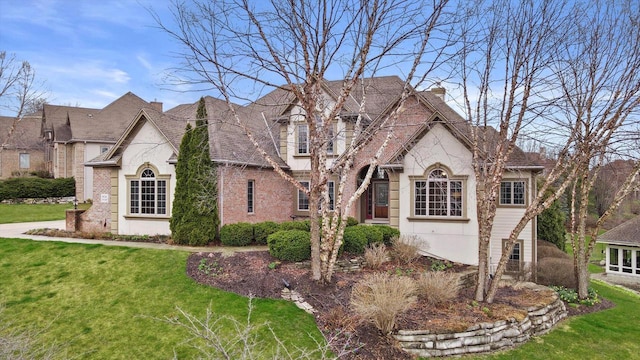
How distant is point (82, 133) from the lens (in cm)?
3278

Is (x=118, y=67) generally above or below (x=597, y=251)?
above

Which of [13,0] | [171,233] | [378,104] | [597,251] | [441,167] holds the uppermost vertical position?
[13,0]

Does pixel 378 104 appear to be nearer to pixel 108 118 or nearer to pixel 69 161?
pixel 108 118

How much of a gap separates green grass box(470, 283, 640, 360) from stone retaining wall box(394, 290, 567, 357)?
0.19 m

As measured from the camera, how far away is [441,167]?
15812 mm

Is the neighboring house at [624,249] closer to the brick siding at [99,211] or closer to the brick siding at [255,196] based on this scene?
the brick siding at [255,196]

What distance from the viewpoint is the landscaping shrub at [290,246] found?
1216 cm

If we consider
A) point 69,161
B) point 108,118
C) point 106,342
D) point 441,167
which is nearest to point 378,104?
point 441,167

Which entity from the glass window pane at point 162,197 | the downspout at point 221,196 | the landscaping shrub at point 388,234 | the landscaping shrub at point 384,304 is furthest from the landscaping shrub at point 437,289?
the glass window pane at point 162,197

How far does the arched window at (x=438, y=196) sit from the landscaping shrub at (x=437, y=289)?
5863 mm

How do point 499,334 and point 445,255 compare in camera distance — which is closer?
point 499,334

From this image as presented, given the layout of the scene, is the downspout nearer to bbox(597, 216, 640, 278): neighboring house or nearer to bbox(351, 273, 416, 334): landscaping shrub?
bbox(351, 273, 416, 334): landscaping shrub

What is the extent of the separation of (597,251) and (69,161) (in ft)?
140

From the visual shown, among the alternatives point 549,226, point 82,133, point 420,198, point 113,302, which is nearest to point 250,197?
point 420,198
